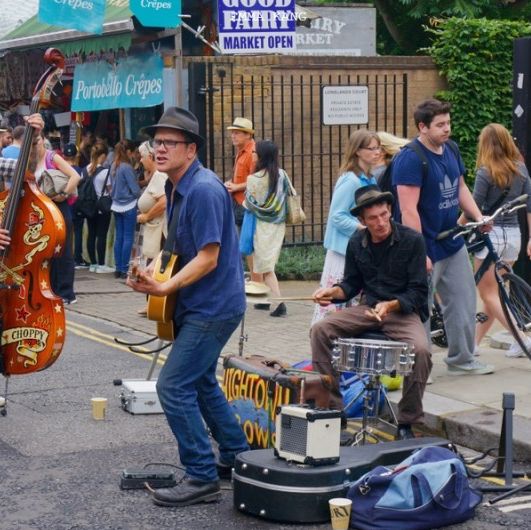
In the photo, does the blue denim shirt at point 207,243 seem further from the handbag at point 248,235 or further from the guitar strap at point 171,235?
the handbag at point 248,235

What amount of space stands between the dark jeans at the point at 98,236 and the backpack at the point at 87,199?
0.15 m

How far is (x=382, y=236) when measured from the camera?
273 inches

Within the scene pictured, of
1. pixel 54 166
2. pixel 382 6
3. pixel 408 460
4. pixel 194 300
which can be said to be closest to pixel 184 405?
pixel 194 300

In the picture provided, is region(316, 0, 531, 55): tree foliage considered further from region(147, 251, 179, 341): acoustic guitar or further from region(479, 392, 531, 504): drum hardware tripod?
A: region(147, 251, 179, 341): acoustic guitar

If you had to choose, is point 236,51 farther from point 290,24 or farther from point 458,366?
point 458,366

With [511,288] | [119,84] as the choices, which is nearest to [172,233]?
[511,288]

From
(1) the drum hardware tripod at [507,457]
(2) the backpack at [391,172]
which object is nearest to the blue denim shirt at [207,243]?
(1) the drum hardware tripod at [507,457]

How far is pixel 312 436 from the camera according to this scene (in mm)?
5535

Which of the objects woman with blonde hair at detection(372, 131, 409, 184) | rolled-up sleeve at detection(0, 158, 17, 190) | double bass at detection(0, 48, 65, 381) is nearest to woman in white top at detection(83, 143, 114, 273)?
woman with blonde hair at detection(372, 131, 409, 184)

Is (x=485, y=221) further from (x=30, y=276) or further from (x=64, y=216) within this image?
(x=64, y=216)

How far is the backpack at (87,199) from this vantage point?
1477cm

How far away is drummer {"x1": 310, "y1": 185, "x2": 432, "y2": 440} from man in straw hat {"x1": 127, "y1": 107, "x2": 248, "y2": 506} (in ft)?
3.58

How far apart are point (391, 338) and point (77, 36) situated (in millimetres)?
10258

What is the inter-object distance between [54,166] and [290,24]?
3304 millimetres
